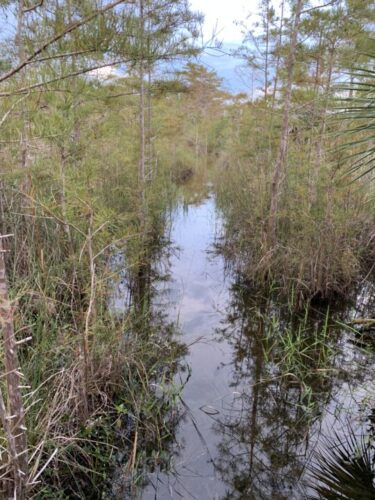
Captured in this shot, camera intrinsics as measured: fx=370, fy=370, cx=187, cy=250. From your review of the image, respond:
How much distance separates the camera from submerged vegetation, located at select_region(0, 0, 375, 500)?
1.85 meters

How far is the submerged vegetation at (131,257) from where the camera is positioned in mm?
1846

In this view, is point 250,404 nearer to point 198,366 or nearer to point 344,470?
point 198,366

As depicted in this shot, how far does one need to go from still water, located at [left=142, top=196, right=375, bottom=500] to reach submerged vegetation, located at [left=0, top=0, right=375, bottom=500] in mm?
24

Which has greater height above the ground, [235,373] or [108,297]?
[108,297]

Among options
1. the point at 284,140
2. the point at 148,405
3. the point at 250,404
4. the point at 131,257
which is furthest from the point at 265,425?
the point at 284,140

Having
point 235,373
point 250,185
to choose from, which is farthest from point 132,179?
point 235,373

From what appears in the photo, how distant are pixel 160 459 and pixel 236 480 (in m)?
0.48

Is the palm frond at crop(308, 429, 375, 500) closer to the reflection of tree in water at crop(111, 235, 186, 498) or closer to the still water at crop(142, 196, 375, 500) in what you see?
the still water at crop(142, 196, 375, 500)

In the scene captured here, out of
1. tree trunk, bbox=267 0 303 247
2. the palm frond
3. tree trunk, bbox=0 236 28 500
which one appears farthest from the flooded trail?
tree trunk, bbox=267 0 303 247

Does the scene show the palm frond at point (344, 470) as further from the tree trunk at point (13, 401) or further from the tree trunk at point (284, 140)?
the tree trunk at point (284, 140)

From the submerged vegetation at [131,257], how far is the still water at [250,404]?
0.02m

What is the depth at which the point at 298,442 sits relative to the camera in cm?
249

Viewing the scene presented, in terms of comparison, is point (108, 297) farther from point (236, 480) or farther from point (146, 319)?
point (236, 480)

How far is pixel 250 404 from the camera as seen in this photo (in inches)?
113
